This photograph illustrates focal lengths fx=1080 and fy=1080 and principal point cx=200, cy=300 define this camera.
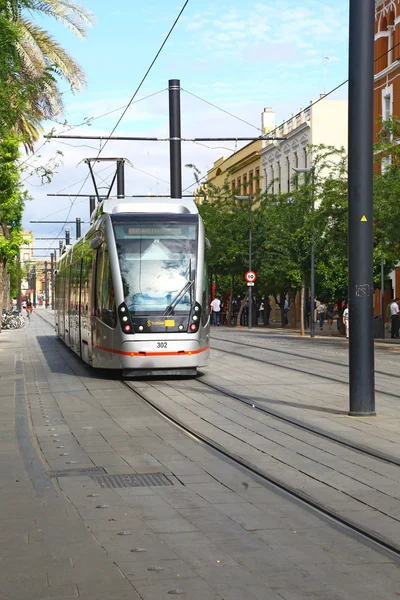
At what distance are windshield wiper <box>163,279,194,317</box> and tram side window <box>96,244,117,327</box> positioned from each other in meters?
0.89

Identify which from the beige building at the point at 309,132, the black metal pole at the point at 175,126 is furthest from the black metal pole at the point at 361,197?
the beige building at the point at 309,132

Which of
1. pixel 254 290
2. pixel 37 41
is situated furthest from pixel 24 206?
pixel 254 290

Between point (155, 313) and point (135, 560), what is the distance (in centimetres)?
1236

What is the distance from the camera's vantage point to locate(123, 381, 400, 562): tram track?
6.51m

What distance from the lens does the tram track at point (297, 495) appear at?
6514mm

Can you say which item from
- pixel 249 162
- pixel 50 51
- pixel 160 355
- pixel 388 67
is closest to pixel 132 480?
pixel 160 355

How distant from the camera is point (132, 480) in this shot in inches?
345

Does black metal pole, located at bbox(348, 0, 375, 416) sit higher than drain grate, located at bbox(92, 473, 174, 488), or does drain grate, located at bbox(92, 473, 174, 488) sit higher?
black metal pole, located at bbox(348, 0, 375, 416)

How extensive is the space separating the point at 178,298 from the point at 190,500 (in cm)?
1074

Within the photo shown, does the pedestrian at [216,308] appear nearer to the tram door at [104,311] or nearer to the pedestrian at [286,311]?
the pedestrian at [286,311]

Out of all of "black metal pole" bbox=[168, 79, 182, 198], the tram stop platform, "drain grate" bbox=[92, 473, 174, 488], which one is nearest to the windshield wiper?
the tram stop platform

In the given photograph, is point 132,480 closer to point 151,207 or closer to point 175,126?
point 151,207

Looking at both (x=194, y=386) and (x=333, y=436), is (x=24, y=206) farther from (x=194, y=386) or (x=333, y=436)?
(x=333, y=436)

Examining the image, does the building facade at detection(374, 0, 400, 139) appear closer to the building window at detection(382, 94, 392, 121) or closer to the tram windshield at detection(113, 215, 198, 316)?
the building window at detection(382, 94, 392, 121)
